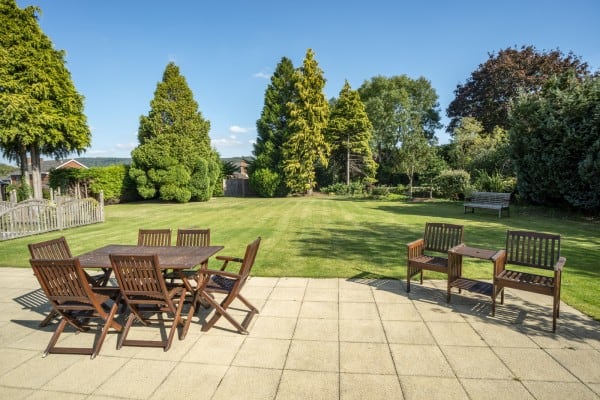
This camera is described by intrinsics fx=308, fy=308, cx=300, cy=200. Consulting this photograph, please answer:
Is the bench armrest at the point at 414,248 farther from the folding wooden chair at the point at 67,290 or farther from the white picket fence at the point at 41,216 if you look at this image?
the white picket fence at the point at 41,216

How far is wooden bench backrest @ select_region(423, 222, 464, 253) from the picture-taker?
5266 mm

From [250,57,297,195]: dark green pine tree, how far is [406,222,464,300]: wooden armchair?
25.5 metres

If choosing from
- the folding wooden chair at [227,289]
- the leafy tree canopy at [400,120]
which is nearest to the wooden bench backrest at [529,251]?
the folding wooden chair at [227,289]

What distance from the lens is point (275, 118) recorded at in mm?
31391

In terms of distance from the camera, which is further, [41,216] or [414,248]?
[41,216]

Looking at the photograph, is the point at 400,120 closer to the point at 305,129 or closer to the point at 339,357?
the point at 305,129

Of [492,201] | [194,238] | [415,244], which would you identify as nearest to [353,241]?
[415,244]

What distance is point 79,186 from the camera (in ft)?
77.3

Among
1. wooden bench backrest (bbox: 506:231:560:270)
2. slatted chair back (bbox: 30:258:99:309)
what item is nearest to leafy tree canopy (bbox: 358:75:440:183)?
wooden bench backrest (bbox: 506:231:560:270)

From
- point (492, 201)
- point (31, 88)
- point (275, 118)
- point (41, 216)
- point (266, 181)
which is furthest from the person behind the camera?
point (275, 118)

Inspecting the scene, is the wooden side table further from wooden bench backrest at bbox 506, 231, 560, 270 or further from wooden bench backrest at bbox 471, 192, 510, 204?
wooden bench backrest at bbox 471, 192, 510, 204

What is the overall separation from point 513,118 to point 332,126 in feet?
63.7

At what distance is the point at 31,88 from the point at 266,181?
1833 cm

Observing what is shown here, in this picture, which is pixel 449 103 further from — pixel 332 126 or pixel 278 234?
pixel 278 234
